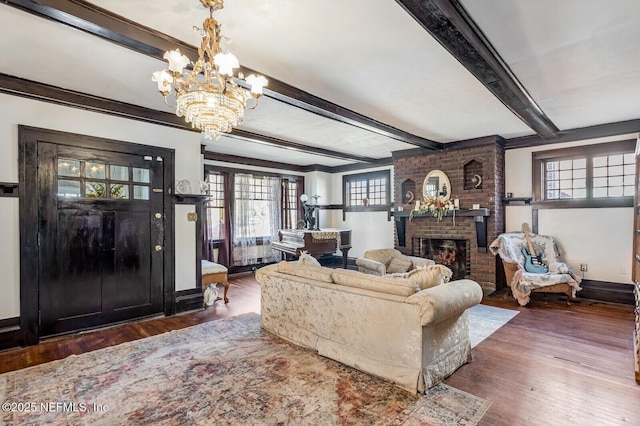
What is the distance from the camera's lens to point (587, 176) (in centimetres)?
496

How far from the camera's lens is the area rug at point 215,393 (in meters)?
2.06

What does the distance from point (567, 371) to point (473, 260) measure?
3002 millimetres

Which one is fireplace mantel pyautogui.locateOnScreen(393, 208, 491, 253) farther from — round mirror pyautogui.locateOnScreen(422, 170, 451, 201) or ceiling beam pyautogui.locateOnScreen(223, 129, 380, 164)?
ceiling beam pyautogui.locateOnScreen(223, 129, 380, 164)

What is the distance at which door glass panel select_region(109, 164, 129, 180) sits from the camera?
3848mm

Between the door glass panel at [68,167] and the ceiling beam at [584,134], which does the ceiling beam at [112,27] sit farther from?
the ceiling beam at [584,134]

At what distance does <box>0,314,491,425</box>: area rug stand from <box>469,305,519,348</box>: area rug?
1.33m

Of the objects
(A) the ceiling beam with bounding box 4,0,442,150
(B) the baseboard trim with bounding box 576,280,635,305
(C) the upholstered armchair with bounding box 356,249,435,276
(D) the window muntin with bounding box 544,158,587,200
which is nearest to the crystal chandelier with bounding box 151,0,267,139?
(A) the ceiling beam with bounding box 4,0,442,150

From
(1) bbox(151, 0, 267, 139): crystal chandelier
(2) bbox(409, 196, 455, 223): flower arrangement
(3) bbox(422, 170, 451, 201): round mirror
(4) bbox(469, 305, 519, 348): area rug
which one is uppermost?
(1) bbox(151, 0, 267, 139): crystal chandelier

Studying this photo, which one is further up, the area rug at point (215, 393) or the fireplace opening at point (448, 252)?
the fireplace opening at point (448, 252)

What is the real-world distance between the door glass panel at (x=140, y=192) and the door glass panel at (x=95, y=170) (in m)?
0.36

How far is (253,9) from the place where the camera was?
202 cm

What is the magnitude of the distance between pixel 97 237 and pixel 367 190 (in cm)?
558

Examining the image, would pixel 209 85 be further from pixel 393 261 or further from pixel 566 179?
pixel 566 179

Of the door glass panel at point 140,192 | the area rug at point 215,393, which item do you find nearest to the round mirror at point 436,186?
the area rug at point 215,393
